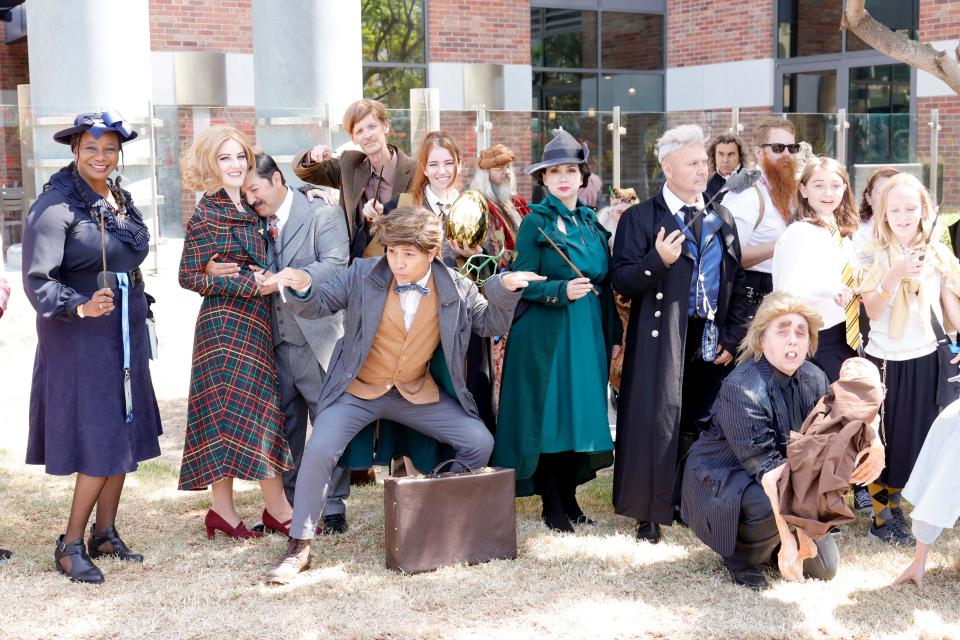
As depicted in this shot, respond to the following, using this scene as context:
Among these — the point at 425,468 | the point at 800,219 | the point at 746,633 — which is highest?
the point at 800,219

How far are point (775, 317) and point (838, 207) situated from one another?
107 cm

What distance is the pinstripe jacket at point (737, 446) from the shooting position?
4582 millimetres

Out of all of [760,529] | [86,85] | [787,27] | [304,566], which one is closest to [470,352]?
[304,566]

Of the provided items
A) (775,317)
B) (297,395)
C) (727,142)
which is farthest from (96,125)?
(727,142)

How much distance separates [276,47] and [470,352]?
16.5 feet

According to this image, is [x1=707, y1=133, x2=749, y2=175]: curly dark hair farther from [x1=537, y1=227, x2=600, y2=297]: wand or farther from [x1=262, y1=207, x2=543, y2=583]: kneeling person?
[x1=262, y1=207, x2=543, y2=583]: kneeling person

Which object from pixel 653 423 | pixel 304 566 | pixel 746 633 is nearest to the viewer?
pixel 746 633

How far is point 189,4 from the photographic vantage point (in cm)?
1595

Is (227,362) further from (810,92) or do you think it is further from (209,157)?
(810,92)

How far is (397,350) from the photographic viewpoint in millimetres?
5027

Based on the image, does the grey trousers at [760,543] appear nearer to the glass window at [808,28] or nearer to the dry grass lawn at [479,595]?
the dry grass lawn at [479,595]

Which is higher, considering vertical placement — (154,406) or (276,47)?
(276,47)

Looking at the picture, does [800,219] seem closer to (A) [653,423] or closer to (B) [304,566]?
(A) [653,423]

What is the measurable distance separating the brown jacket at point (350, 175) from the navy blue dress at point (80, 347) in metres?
1.18
